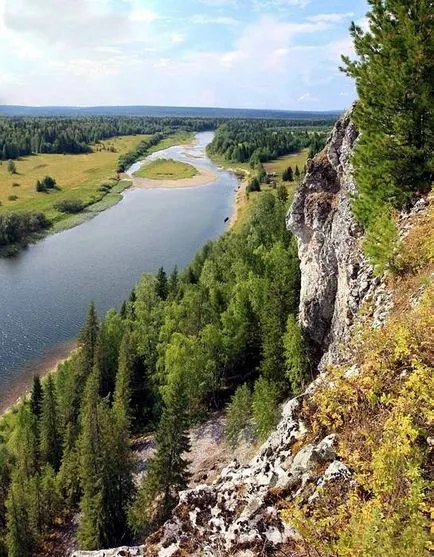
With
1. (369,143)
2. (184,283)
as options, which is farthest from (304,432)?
(184,283)

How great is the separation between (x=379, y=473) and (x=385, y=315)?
698 cm

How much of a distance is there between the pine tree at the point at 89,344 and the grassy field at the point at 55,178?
74.4 metres

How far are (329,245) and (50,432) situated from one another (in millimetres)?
30748

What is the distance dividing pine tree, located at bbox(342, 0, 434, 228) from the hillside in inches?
179

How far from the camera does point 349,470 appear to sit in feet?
29.9

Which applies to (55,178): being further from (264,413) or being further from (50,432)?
(264,413)

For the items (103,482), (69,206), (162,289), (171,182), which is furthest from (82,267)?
(171,182)

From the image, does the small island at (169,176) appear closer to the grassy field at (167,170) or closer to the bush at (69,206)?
the grassy field at (167,170)

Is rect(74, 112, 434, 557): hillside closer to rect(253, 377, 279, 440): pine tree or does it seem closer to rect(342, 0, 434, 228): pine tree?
rect(342, 0, 434, 228): pine tree

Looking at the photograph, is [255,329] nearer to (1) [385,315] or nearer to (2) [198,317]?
(2) [198,317]

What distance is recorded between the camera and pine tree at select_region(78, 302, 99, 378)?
1986 inches

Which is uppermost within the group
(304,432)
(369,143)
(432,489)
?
(369,143)

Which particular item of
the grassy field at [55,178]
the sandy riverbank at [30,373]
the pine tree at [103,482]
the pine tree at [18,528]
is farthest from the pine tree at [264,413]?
the grassy field at [55,178]

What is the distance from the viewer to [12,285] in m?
82.2
